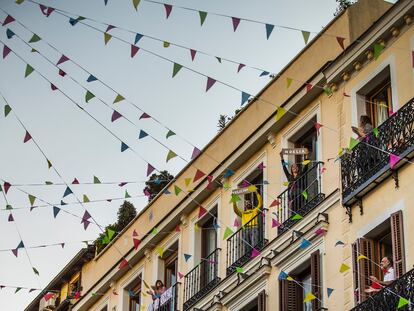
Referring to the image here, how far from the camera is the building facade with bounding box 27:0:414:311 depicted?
2806cm

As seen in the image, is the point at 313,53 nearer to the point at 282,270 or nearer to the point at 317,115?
the point at 317,115

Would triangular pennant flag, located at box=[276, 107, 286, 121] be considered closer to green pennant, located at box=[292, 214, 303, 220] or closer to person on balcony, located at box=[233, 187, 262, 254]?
person on balcony, located at box=[233, 187, 262, 254]

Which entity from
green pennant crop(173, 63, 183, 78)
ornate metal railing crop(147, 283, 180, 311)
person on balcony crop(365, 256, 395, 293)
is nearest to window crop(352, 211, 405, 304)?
person on balcony crop(365, 256, 395, 293)

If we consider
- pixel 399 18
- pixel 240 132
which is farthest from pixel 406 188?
pixel 240 132

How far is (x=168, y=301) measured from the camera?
122 feet

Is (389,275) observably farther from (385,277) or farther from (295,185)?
(295,185)

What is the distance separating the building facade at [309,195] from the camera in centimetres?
2806

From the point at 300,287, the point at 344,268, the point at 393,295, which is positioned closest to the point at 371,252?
the point at 344,268

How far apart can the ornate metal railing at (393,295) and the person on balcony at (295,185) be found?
16.9 ft

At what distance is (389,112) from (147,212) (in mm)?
12152

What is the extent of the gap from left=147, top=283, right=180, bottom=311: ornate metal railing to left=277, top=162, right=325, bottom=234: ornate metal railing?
5.50 metres

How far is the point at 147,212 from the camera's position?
39.8 meters

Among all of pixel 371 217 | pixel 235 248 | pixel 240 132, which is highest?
pixel 240 132

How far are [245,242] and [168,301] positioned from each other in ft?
14.3
